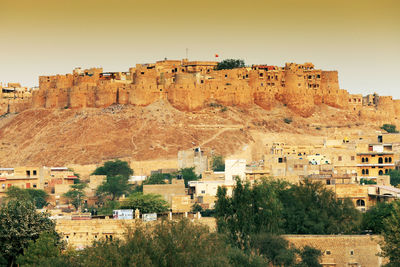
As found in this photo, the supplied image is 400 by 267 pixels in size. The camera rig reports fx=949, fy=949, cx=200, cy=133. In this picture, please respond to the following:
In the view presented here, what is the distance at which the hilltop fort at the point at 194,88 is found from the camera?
277 feet

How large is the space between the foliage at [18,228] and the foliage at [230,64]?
6468cm

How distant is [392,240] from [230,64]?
218ft

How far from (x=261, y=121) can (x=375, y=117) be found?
44.6 feet

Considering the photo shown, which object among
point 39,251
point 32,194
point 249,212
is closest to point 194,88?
point 32,194

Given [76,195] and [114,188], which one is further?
[114,188]

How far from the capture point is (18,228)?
27766mm

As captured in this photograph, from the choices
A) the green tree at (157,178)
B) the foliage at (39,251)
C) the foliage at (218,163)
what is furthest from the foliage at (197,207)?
the foliage at (218,163)

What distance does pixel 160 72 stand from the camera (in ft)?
285

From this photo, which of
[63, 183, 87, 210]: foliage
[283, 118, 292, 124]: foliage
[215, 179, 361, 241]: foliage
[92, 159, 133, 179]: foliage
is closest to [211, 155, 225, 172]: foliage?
[92, 159, 133, 179]: foliage

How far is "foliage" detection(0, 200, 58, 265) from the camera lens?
27.3m

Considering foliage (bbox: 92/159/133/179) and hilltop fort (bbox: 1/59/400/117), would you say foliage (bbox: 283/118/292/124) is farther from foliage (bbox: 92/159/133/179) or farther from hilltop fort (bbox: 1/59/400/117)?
foliage (bbox: 92/159/133/179)

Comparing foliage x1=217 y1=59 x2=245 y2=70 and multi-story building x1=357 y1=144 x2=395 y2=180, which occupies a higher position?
foliage x1=217 y1=59 x2=245 y2=70

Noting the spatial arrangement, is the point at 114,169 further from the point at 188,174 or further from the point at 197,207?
the point at 197,207

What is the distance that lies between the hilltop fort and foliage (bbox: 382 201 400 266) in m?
55.8
